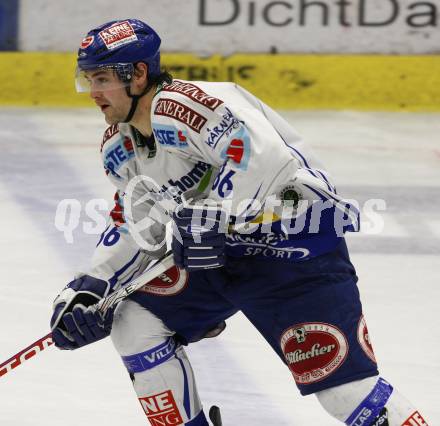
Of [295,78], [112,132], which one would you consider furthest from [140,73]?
[295,78]

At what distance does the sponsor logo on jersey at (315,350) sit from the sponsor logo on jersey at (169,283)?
0.30m

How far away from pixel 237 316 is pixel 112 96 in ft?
4.84

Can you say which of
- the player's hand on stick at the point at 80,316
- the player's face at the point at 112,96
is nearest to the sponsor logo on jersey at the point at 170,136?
the player's face at the point at 112,96

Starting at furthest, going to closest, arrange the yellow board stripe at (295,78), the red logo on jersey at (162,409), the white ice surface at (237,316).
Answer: the yellow board stripe at (295,78) < the white ice surface at (237,316) < the red logo on jersey at (162,409)

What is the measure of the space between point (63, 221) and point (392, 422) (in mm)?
2791

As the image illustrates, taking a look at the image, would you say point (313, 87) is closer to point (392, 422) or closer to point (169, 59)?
point (169, 59)

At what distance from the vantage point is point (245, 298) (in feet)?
9.57

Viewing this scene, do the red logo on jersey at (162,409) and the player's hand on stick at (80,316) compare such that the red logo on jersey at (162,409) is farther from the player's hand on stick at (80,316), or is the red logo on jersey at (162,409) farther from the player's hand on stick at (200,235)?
the player's hand on stick at (200,235)

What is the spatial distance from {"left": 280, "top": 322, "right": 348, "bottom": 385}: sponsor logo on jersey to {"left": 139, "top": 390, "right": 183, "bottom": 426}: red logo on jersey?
12.4 inches

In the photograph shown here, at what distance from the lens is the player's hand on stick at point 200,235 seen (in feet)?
9.05

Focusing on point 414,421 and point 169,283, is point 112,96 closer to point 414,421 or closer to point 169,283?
point 169,283

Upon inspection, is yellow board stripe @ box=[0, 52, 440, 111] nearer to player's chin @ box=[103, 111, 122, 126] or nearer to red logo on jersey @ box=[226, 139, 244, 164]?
player's chin @ box=[103, 111, 122, 126]

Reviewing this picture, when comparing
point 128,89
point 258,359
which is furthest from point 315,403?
point 128,89

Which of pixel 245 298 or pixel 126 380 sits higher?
pixel 245 298
